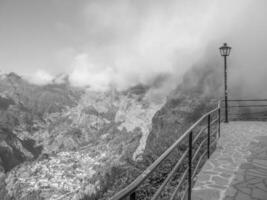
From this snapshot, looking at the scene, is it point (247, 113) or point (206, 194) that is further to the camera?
point (247, 113)

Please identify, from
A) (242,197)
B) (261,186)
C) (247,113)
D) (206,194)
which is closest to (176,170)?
(206,194)

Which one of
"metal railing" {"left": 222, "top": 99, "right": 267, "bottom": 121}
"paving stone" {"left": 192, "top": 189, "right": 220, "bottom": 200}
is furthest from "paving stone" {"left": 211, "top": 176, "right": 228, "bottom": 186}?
"metal railing" {"left": 222, "top": 99, "right": 267, "bottom": 121}

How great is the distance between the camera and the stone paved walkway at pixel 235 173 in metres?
4.86

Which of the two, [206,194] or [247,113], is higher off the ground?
[206,194]

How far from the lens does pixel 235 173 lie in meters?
6.00

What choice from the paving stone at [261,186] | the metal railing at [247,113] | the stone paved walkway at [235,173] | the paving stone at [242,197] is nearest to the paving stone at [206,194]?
the stone paved walkway at [235,173]

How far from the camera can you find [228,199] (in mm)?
4609

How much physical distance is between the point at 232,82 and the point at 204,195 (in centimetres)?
4564

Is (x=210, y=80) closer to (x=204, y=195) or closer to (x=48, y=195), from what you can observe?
(x=204, y=195)

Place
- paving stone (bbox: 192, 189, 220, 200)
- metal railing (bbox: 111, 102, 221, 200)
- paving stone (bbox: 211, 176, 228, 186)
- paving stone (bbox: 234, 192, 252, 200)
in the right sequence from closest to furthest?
1. metal railing (bbox: 111, 102, 221, 200)
2. paving stone (bbox: 234, 192, 252, 200)
3. paving stone (bbox: 192, 189, 220, 200)
4. paving stone (bbox: 211, 176, 228, 186)

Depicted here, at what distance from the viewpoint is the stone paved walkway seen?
486cm

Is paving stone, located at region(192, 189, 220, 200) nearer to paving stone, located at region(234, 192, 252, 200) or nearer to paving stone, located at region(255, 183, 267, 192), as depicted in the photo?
paving stone, located at region(234, 192, 252, 200)

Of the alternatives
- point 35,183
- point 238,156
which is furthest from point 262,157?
point 35,183

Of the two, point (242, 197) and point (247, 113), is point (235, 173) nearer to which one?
point (242, 197)
